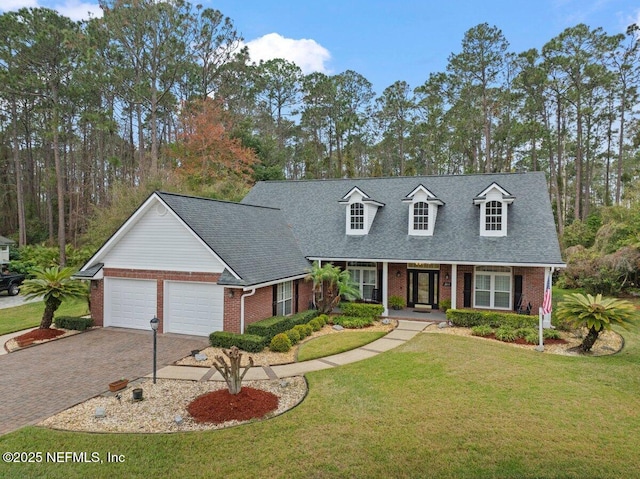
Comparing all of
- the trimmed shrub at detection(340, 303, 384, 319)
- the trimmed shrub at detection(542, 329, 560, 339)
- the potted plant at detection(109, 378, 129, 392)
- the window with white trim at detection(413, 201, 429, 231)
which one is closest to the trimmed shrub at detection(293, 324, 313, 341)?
the trimmed shrub at detection(340, 303, 384, 319)

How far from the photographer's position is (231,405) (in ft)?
27.1

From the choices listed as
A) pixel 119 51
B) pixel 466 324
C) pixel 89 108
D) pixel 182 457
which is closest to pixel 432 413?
pixel 182 457

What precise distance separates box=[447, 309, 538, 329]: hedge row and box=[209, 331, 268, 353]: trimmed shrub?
8026 millimetres

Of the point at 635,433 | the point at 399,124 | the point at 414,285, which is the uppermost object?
the point at 399,124

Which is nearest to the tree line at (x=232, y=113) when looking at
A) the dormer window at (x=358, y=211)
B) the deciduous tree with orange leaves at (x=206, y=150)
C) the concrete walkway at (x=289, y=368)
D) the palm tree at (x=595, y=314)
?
the deciduous tree with orange leaves at (x=206, y=150)

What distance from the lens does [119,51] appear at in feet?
93.5

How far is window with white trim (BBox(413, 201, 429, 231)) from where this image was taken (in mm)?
19078

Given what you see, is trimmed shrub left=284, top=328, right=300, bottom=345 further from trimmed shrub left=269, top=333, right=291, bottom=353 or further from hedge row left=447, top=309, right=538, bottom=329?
hedge row left=447, top=309, right=538, bottom=329

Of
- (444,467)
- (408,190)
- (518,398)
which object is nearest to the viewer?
(444,467)

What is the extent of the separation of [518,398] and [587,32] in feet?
115

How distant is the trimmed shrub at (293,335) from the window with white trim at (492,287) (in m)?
8.62

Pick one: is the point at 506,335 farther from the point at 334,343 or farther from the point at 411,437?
the point at 411,437

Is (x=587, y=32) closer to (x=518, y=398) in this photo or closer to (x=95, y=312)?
(x=518, y=398)

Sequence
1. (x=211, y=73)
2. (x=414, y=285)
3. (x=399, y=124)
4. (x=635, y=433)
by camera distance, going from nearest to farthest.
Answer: (x=635, y=433) < (x=414, y=285) < (x=211, y=73) < (x=399, y=124)
